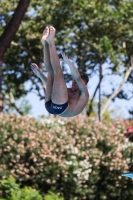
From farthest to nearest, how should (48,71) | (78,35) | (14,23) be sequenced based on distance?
(78,35) → (14,23) → (48,71)

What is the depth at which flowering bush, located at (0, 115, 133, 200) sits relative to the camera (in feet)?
50.0

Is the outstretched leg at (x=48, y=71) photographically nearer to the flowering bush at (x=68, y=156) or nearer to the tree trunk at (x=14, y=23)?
the flowering bush at (x=68, y=156)

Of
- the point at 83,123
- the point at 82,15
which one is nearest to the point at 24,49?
the point at 82,15

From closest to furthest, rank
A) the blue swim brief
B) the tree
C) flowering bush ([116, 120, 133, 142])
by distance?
1. the blue swim brief
2. flowering bush ([116, 120, 133, 142])
3. the tree

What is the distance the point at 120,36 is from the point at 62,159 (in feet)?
54.7

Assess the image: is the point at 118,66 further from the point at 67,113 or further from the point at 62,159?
the point at 67,113

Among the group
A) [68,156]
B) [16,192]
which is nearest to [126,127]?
[68,156]

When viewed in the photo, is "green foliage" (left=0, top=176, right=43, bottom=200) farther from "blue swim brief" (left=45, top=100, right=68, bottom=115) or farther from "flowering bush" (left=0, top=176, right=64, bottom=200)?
"blue swim brief" (left=45, top=100, right=68, bottom=115)

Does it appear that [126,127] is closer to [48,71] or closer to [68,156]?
[68,156]

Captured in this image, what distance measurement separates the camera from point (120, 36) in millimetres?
31391

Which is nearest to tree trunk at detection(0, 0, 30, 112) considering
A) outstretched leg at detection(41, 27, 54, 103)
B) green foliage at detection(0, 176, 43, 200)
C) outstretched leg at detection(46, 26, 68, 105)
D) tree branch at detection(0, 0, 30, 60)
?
tree branch at detection(0, 0, 30, 60)

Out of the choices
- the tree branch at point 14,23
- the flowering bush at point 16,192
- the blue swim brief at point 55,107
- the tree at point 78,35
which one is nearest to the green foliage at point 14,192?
the flowering bush at point 16,192

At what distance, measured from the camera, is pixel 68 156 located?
622 inches

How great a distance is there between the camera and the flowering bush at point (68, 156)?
15250 mm
